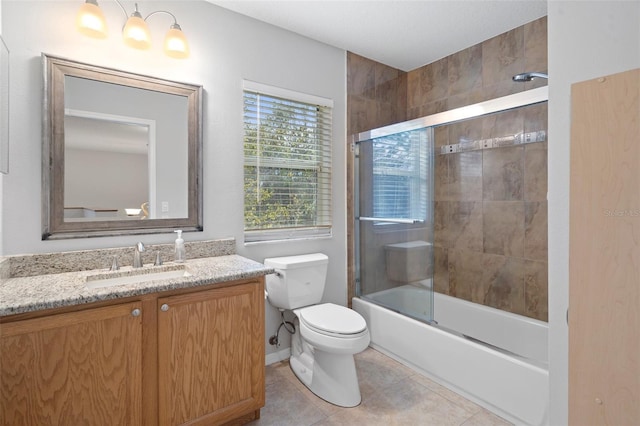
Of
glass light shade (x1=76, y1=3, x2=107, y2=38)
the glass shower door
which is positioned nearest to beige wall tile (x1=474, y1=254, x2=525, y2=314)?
the glass shower door

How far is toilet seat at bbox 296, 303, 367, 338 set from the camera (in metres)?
1.94

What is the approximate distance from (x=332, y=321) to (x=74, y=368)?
129cm

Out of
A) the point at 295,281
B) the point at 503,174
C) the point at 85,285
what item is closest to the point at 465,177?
the point at 503,174

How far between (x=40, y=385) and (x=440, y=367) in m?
2.09

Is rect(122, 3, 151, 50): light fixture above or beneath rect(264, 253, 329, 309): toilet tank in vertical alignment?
above

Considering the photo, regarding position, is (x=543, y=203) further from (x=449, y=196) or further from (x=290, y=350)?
(x=290, y=350)

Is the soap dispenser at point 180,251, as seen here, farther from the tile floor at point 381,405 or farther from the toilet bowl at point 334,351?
the tile floor at point 381,405

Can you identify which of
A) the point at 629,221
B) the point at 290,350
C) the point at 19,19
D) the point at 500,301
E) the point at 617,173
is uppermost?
the point at 19,19

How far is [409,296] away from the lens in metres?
2.57

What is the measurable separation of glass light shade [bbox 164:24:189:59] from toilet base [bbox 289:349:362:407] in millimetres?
1985

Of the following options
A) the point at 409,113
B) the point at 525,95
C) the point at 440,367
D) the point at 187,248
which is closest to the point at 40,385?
the point at 187,248

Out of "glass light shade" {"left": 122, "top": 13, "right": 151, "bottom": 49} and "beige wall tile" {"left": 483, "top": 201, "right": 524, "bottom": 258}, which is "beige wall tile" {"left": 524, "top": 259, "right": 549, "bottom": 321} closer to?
"beige wall tile" {"left": 483, "top": 201, "right": 524, "bottom": 258}

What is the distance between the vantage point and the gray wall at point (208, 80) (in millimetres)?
1630

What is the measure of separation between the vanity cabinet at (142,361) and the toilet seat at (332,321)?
39 cm
